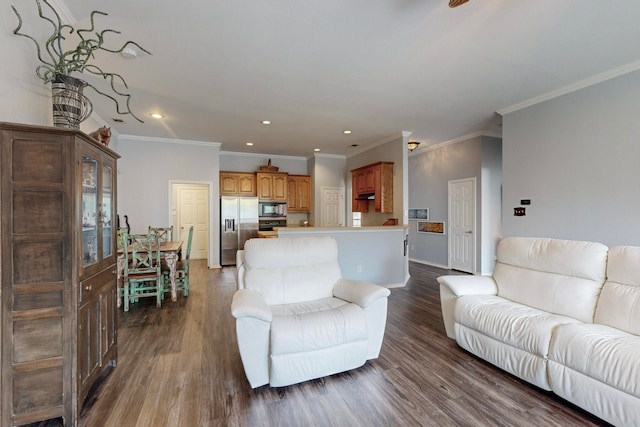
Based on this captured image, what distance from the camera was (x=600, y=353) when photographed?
1700mm

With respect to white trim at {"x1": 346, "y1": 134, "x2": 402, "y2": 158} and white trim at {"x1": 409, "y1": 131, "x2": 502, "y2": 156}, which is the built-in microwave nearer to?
white trim at {"x1": 346, "y1": 134, "x2": 402, "y2": 158}

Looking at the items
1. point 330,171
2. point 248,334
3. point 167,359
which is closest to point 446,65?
point 248,334

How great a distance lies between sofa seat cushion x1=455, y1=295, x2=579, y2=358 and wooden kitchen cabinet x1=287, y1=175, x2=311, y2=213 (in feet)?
17.7

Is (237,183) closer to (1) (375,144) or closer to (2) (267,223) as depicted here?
(2) (267,223)

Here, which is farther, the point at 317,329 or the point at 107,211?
the point at 107,211

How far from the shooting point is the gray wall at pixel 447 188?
555cm

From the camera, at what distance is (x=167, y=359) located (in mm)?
2486

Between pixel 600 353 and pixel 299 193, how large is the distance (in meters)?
6.47

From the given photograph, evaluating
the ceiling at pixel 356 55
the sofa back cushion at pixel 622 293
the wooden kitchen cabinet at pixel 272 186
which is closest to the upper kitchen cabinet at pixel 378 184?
the ceiling at pixel 356 55

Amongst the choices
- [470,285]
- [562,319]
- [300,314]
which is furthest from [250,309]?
[562,319]

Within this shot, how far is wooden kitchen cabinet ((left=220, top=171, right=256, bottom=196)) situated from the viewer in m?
6.86

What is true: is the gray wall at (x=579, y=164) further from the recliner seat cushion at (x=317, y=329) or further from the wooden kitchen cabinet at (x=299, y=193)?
the wooden kitchen cabinet at (x=299, y=193)

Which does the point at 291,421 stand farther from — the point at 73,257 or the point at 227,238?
the point at 227,238

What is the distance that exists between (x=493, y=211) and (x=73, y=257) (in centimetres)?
636
